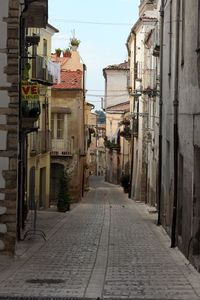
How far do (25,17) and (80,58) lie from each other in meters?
26.2

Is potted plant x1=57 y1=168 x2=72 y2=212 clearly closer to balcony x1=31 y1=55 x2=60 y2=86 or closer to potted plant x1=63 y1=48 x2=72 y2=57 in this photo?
balcony x1=31 y1=55 x2=60 y2=86

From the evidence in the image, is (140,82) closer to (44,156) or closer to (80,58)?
(80,58)

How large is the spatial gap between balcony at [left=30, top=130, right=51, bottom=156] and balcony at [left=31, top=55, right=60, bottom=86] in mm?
2343

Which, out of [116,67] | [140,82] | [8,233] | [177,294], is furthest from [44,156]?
[116,67]

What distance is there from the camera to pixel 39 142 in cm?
2625

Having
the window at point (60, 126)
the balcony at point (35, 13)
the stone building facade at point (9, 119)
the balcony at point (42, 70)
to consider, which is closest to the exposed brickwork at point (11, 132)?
the stone building facade at point (9, 119)

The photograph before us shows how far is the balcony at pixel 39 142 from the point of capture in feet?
82.2

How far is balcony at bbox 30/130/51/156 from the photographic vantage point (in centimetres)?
2505

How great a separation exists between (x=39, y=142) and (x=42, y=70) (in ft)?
11.4

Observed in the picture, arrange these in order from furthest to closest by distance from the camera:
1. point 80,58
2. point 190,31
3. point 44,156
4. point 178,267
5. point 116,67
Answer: point 116,67
point 80,58
point 44,156
point 190,31
point 178,267

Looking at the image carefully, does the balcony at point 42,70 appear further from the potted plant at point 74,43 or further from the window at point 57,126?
the potted plant at point 74,43

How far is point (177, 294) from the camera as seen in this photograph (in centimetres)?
877

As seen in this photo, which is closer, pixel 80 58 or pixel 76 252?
pixel 76 252

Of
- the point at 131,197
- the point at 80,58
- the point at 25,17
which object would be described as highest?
the point at 80,58
